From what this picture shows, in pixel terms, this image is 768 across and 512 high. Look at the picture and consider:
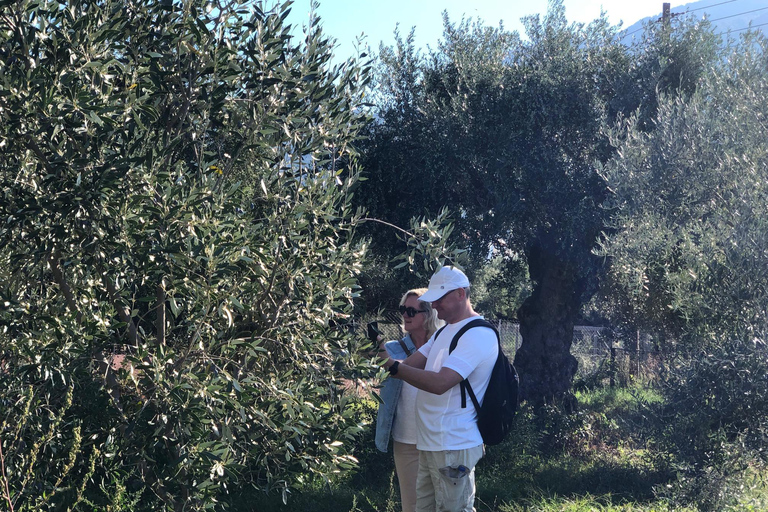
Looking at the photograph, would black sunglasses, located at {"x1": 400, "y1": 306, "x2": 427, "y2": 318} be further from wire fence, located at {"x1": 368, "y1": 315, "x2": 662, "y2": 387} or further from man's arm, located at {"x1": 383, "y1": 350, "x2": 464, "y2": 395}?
wire fence, located at {"x1": 368, "y1": 315, "x2": 662, "y2": 387}

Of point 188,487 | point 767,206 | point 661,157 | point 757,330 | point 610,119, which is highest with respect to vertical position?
point 610,119

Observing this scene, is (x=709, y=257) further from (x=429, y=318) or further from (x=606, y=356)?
(x=606, y=356)

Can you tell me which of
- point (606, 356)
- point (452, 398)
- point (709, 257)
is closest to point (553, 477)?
point (709, 257)

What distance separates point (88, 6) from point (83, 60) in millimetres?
332

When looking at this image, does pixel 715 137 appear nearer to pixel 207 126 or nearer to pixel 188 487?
pixel 207 126

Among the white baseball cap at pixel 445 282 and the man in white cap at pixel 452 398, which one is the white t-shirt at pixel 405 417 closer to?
the man in white cap at pixel 452 398

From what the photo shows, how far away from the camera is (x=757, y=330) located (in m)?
7.11

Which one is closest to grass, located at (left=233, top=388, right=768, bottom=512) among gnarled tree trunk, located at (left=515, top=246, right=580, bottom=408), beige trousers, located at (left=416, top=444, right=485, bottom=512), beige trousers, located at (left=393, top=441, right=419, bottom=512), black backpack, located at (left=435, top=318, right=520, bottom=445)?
gnarled tree trunk, located at (left=515, top=246, right=580, bottom=408)

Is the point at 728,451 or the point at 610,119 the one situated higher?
the point at 610,119

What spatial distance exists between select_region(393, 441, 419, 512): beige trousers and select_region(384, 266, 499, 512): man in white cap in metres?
0.54

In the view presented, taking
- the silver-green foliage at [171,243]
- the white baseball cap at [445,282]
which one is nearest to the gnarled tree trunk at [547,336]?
the white baseball cap at [445,282]

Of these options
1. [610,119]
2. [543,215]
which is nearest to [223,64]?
[543,215]

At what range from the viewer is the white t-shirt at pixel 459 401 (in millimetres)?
4086

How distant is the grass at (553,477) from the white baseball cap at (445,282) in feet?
9.00
